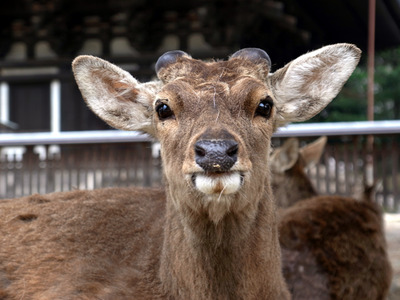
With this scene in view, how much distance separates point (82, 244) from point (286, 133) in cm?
476

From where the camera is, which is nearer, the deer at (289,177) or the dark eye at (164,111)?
the dark eye at (164,111)

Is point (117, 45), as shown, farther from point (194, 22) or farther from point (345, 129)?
point (345, 129)

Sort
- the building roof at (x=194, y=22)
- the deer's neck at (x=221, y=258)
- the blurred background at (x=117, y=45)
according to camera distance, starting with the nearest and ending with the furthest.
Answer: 1. the deer's neck at (x=221, y=258)
2. the blurred background at (x=117, y=45)
3. the building roof at (x=194, y=22)

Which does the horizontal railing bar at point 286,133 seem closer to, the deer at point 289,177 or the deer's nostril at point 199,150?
the deer at point 289,177

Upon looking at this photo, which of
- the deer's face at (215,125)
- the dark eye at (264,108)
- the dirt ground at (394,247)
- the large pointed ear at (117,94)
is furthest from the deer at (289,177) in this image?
the dark eye at (264,108)

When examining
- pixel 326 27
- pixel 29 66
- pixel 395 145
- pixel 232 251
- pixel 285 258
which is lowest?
pixel 285 258

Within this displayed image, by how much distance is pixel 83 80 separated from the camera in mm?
4004

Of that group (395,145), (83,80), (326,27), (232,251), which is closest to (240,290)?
(232,251)

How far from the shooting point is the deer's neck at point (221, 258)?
3385 mm

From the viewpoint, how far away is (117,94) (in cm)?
411

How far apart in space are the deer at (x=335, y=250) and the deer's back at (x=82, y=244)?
4.57 feet

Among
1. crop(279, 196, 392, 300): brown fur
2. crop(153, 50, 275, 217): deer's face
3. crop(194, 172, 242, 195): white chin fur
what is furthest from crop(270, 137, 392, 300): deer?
crop(194, 172, 242, 195): white chin fur

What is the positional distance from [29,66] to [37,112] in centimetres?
127

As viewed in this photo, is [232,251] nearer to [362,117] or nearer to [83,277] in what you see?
[83,277]
